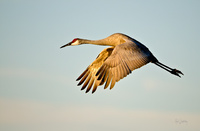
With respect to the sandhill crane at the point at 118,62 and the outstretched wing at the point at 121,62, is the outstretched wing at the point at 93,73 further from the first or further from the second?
the outstretched wing at the point at 121,62

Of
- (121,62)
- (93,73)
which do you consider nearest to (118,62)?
(121,62)

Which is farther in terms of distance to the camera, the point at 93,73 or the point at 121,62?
the point at 93,73

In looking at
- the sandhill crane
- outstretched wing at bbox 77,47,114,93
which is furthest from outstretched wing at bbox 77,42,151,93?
outstretched wing at bbox 77,47,114,93


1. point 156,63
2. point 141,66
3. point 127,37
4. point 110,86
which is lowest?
point 110,86

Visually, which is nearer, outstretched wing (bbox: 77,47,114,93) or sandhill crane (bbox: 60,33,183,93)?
sandhill crane (bbox: 60,33,183,93)

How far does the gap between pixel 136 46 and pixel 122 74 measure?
5.76 ft

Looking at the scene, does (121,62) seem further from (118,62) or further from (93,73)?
(93,73)

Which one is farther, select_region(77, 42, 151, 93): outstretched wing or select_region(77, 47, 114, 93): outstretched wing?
select_region(77, 47, 114, 93): outstretched wing

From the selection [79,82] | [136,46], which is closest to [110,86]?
[136,46]

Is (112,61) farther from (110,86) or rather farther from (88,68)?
(88,68)

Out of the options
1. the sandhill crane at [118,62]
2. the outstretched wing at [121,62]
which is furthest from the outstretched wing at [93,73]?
the outstretched wing at [121,62]

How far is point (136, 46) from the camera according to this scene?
484 inches

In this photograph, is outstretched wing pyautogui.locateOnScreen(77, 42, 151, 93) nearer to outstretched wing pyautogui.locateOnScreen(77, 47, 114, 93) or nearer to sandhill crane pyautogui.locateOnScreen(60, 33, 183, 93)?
sandhill crane pyautogui.locateOnScreen(60, 33, 183, 93)

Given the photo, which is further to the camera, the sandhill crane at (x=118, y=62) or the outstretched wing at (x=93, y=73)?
the outstretched wing at (x=93, y=73)
